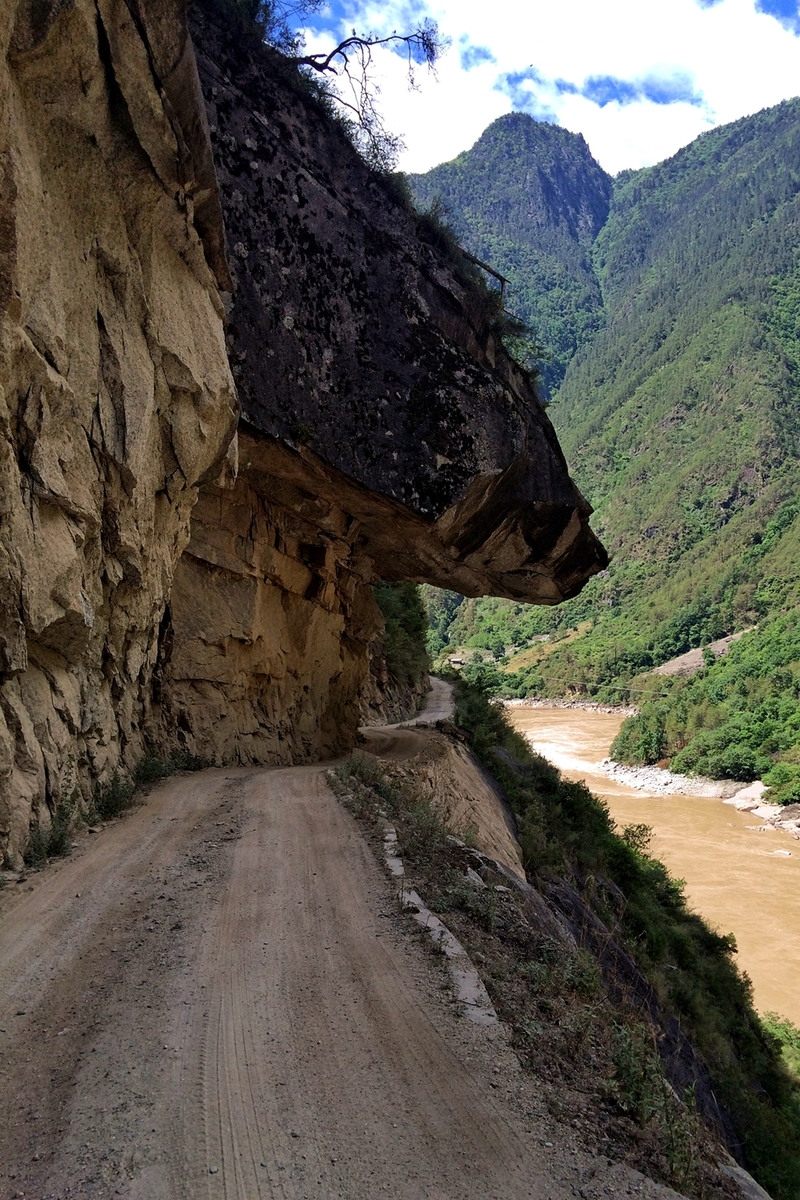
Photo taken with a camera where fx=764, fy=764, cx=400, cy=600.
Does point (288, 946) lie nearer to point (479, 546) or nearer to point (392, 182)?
point (479, 546)

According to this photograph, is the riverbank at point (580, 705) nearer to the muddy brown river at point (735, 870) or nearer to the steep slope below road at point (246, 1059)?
the muddy brown river at point (735, 870)

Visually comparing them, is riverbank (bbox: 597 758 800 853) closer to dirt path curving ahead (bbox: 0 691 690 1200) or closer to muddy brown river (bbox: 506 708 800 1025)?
muddy brown river (bbox: 506 708 800 1025)

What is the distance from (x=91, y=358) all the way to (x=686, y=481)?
146 metres

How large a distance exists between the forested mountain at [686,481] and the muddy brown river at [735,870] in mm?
11672

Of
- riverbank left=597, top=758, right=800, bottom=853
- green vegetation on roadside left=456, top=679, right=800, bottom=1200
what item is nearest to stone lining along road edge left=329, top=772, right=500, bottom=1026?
green vegetation on roadside left=456, top=679, right=800, bottom=1200

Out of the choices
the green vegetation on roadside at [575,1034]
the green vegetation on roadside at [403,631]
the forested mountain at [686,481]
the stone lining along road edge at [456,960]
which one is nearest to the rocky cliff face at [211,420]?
the stone lining along road edge at [456,960]

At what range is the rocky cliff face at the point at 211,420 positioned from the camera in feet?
20.7

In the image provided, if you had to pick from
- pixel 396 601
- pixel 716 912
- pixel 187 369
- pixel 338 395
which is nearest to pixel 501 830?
pixel 338 395

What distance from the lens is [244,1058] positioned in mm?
3764

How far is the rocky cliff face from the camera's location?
248 inches

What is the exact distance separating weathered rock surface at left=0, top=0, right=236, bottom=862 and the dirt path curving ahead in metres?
1.71

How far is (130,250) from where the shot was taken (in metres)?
8.00

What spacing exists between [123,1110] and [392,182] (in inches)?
571

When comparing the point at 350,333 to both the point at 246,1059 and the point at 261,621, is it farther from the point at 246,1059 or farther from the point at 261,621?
the point at 246,1059
